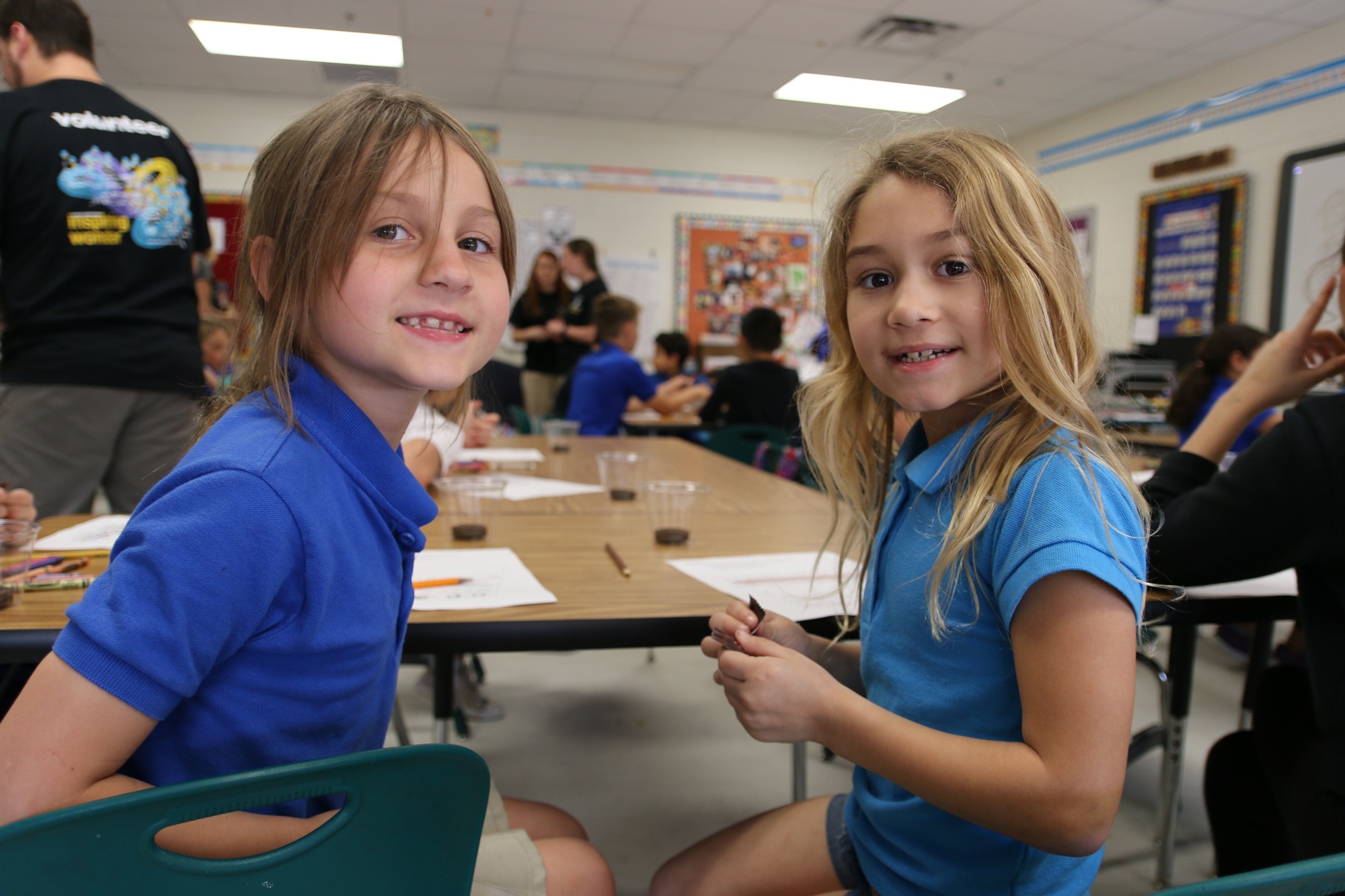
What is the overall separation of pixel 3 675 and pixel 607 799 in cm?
127

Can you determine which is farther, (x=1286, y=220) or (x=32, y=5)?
(x=1286, y=220)

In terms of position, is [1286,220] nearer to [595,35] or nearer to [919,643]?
[595,35]

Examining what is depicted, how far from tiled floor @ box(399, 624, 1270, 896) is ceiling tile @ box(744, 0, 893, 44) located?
3.63 metres

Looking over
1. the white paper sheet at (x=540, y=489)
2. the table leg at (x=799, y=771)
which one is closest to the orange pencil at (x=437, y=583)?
the white paper sheet at (x=540, y=489)

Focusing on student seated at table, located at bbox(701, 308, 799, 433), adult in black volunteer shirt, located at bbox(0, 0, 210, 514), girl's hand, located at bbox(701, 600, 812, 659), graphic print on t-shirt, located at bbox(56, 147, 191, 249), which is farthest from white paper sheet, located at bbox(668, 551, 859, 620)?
student seated at table, located at bbox(701, 308, 799, 433)

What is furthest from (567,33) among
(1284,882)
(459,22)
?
(1284,882)

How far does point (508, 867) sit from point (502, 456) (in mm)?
1742

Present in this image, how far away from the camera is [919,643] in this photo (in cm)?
81

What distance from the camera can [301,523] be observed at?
0.64 metres

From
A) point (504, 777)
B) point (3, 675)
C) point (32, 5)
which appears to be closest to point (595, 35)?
point (32, 5)

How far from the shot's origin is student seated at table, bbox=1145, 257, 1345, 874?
89 centimetres

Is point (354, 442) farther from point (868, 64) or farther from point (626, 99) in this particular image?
point (626, 99)

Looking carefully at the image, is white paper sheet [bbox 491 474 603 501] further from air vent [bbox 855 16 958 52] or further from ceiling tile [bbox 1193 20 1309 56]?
ceiling tile [bbox 1193 20 1309 56]

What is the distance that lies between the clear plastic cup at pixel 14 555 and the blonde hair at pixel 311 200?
0.37m
